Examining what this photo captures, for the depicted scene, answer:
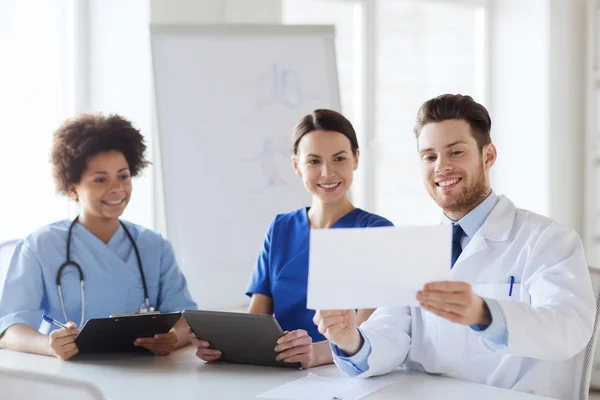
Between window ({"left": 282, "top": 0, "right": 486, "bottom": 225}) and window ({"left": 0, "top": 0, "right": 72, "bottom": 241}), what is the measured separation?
1.26 m

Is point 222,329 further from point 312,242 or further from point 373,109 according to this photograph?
point 373,109

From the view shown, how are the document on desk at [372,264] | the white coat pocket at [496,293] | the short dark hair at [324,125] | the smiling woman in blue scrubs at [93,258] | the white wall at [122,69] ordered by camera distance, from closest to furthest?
the document on desk at [372,264], the white coat pocket at [496,293], the smiling woman in blue scrubs at [93,258], the short dark hair at [324,125], the white wall at [122,69]

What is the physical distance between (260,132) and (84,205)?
35.2 inches

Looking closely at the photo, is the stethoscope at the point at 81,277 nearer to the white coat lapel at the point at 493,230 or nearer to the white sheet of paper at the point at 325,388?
the white sheet of paper at the point at 325,388

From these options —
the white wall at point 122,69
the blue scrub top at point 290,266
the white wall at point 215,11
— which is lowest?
the blue scrub top at point 290,266

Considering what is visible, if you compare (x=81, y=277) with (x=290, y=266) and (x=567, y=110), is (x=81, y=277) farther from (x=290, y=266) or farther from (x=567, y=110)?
(x=567, y=110)

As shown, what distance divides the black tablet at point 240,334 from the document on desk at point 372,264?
12.0 inches

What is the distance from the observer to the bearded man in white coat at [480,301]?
4.64 feet

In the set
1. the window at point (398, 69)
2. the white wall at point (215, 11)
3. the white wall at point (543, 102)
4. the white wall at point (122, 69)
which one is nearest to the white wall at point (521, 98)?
the white wall at point (543, 102)

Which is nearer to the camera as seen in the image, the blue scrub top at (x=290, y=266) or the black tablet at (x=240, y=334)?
the black tablet at (x=240, y=334)

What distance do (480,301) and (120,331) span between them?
85 centimetres

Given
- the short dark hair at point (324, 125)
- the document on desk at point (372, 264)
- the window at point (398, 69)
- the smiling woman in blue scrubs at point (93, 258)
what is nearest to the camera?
the document on desk at point (372, 264)

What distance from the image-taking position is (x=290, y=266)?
6.93 feet

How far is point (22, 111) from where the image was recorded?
10.3 feet
